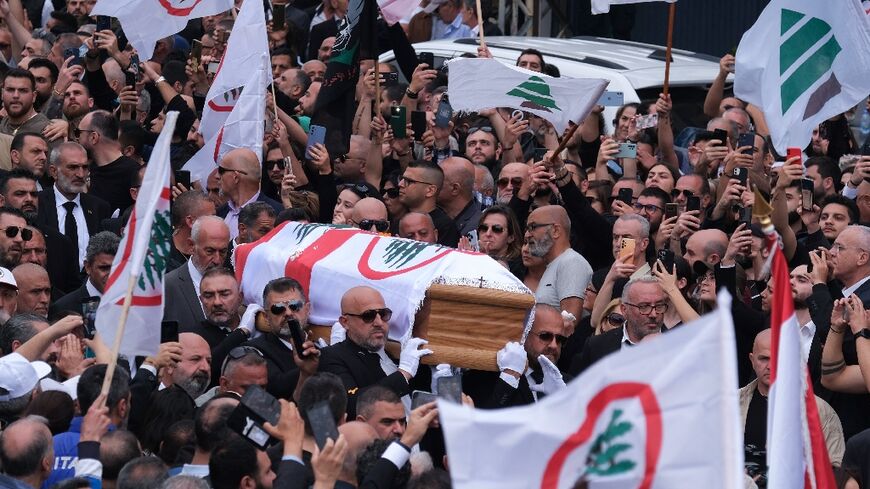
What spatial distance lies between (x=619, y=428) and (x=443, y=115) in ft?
26.6

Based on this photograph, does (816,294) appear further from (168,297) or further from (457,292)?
(168,297)

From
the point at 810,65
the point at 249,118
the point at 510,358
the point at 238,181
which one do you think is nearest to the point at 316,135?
the point at 249,118

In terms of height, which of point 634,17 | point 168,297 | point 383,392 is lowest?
point 634,17

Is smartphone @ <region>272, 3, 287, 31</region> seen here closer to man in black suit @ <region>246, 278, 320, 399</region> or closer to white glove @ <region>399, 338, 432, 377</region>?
man in black suit @ <region>246, 278, 320, 399</region>

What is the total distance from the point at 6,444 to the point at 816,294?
4495 millimetres

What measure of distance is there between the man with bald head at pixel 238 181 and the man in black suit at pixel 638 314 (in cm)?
283

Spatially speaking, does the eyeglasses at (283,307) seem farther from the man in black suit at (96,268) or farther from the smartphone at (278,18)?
the smartphone at (278,18)

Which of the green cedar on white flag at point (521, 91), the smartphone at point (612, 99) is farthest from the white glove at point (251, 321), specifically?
the smartphone at point (612, 99)

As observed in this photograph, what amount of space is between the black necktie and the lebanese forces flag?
7189 mm

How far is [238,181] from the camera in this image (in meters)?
12.1

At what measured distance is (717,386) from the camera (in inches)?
201

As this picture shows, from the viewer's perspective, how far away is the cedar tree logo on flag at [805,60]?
984 cm

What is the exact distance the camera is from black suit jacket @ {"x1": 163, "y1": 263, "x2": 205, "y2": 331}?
34.6ft

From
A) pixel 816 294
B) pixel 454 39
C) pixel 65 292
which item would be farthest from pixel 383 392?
pixel 454 39
